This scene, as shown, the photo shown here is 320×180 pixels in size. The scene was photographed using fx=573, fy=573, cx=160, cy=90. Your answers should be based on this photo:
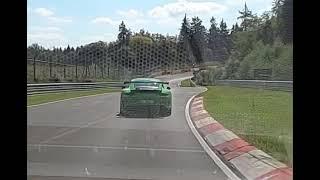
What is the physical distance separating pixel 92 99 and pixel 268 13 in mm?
8473

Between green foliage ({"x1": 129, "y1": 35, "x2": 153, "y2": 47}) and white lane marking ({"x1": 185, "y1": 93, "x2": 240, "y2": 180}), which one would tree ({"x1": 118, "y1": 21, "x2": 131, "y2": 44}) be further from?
white lane marking ({"x1": 185, "y1": 93, "x2": 240, "y2": 180})

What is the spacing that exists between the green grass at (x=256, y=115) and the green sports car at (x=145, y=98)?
1.14 meters

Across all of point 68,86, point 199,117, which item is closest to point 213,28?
point 68,86

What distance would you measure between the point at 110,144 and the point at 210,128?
15.2 ft

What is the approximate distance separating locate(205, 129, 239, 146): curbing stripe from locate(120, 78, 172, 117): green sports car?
126 cm

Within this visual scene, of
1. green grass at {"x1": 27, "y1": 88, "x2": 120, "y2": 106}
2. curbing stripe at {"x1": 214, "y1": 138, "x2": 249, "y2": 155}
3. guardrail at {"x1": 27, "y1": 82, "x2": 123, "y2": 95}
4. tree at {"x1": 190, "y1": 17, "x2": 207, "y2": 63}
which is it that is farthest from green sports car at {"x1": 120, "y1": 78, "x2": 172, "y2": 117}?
curbing stripe at {"x1": 214, "y1": 138, "x2": 249, "y2": 155}

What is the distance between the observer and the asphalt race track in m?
9.24

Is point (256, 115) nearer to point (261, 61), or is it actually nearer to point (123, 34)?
point (261, 61)

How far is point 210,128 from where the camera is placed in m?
16.1
